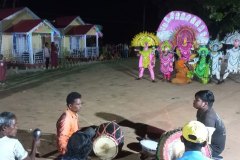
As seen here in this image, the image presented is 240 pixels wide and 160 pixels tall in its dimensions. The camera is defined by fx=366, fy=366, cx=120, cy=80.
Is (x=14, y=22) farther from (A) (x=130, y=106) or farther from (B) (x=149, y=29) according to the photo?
(B) (x=149, y=29)

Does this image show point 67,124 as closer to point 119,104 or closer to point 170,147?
point 170,147

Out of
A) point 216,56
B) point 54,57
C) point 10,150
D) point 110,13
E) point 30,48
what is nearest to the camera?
point 10,150

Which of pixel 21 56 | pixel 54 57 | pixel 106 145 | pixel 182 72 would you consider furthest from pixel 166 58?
pixel 21 56

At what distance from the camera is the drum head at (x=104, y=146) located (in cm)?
617

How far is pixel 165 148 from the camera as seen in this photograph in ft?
16.5

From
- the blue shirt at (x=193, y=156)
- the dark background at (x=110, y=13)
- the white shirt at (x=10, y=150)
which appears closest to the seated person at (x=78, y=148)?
the white shirt at (x=10, y=150)

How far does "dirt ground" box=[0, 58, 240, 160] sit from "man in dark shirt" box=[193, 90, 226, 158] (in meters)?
1.89

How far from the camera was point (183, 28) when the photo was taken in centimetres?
1364

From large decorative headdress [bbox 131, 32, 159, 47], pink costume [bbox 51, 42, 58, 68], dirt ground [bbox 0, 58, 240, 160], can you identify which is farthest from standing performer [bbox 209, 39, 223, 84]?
pink costume [bbox 51, 42, 58, 68]

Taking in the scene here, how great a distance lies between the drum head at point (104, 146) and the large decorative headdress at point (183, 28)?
8.40 meters

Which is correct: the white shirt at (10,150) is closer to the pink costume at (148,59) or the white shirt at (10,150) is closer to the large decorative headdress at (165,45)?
the pink costume at (148,59)

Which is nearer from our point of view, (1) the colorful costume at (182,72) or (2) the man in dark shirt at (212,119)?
(2) the man in dark shirt at (212,119)

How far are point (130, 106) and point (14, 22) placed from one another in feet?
47.0

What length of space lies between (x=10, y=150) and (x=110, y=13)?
42.3 meters
